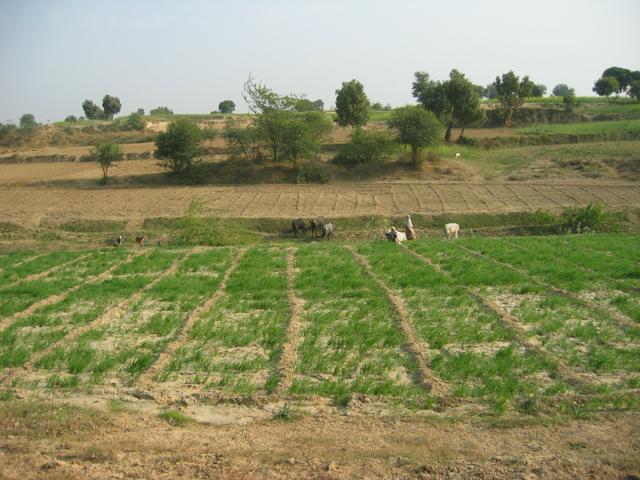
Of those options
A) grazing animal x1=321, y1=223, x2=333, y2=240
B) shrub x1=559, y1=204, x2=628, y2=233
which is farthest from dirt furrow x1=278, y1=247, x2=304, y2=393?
shrub x1=559, y1=204, x2=628, y2=233

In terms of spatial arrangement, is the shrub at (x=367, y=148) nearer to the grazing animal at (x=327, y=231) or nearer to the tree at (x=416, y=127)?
the tree at (x=416, y=127)

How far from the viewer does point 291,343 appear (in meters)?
10.4

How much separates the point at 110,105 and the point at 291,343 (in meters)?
113

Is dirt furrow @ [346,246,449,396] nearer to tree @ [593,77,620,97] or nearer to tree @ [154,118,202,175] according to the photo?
tree @ [154,118,202,175]

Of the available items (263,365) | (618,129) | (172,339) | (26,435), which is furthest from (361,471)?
(618,129)

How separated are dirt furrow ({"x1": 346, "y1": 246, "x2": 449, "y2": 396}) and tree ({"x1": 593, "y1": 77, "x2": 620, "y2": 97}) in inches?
3599

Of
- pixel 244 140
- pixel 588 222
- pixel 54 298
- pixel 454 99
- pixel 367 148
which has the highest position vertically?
pixel 454 99

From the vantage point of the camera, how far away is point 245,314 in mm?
12367

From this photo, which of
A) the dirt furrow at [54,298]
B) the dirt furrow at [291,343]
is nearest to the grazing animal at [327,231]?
the dirt furrow at [54,298]

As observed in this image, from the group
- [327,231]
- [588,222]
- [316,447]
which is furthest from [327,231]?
[316,447]

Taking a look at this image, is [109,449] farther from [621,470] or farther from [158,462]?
[621,470]

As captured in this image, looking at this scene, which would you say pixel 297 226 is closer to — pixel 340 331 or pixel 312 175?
pixel 312 175

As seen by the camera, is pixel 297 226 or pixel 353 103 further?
pixel 353 103

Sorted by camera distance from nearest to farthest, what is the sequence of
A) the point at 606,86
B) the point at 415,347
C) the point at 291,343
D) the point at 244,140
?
the point at 415,347
the point at 291,343
the point at 244,140
the point at 606,86
